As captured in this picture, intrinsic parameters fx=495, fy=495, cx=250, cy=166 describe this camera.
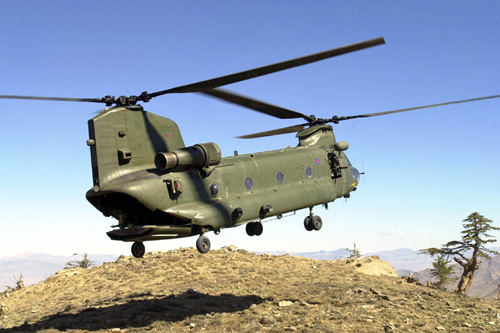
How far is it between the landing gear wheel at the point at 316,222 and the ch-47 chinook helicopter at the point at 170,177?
2.04 metres

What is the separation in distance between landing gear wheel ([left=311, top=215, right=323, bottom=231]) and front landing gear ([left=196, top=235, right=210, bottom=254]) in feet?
18.9

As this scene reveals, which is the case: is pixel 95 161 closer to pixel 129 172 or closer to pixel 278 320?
pixel 129 172

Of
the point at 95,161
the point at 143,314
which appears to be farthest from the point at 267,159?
the point at 143,314

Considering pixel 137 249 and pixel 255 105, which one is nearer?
pixel 137 249

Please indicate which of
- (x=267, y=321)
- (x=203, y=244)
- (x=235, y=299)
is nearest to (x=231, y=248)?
(x=235, y=299)

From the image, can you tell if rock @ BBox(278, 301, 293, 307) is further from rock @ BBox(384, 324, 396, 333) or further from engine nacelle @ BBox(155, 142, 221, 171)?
engine nacelle @ BBox(155, 142, 221, 171)

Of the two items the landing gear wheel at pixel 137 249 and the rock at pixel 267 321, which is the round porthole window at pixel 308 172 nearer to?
the rock at pixel 267 321

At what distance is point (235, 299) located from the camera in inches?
919

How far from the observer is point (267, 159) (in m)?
18.0

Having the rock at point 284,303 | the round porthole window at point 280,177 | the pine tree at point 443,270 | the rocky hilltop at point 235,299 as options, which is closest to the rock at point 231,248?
the rocky hilltop at point 235,299

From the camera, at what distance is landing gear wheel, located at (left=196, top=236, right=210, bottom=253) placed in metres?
14.9

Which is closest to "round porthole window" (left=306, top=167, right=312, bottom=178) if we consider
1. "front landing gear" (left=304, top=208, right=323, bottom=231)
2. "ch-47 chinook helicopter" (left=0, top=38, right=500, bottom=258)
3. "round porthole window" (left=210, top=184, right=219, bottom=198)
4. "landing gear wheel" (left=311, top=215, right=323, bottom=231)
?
"front landing gear" (left=304, top=208, right=323, bottom=231)

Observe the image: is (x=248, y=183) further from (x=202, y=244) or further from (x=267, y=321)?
(x=267, y=321)

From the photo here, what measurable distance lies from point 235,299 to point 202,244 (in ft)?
30.5
